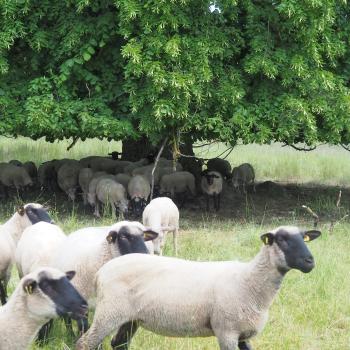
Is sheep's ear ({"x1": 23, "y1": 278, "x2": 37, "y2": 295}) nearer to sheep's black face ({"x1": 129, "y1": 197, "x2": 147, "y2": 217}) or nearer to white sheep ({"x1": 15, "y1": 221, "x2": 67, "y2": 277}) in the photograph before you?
white sheep ({"x1": 15, "y1": 221, "x2": 67, "y2": 277})

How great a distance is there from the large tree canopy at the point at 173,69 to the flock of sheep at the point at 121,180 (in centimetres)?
148

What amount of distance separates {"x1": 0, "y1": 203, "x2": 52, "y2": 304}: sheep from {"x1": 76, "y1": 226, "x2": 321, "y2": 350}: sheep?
2.35 m

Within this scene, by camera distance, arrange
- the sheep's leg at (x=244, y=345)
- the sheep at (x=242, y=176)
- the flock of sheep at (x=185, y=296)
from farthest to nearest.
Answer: the sheep at (x=242, y=176) → the sheep's leg at (x=244, y=345) → the flock of sheep at (x=185, y=296)

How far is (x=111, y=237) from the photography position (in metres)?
7.21

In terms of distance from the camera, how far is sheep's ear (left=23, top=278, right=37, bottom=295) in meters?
5.72

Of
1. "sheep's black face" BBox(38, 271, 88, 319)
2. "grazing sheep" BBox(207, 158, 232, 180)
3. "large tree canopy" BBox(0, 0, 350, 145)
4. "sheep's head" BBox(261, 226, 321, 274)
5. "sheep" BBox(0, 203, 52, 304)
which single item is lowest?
"grazing sheep" BBox(207, 158, 232, 180)

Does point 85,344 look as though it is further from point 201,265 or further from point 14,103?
point 14,103

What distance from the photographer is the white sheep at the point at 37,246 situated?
7887 millimetres

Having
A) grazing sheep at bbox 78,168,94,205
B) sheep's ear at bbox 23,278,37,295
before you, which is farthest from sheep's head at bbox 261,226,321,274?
grazing sheep at bbox 78,168,94,205

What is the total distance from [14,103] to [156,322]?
868cm

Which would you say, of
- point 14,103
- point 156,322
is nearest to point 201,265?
point 156,322

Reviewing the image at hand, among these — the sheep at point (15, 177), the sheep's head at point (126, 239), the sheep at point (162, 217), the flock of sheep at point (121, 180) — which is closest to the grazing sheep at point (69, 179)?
the flock of sheep at point (121, 180)

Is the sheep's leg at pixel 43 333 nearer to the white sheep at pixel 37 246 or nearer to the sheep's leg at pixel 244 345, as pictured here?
the white sheep at pixel 37 246

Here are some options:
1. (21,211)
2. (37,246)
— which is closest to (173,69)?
(21,211)
